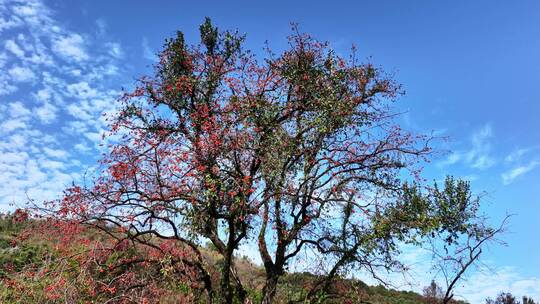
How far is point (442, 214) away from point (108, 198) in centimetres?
1112

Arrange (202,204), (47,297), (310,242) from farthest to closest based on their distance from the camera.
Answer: (310,242) < (202,204) < (47,297)

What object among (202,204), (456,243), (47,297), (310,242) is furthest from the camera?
(456,243)

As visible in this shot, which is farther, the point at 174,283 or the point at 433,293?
the point at 433,293

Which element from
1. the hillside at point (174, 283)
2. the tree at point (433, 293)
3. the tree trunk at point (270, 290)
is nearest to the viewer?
the hillside at point (174, 283)

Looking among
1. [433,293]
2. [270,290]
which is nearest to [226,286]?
[270,290]

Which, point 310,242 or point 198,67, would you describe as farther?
point 198,67

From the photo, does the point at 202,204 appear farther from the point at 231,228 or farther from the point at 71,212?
the point at 71,212

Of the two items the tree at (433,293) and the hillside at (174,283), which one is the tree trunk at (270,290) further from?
the tree at (433,293)

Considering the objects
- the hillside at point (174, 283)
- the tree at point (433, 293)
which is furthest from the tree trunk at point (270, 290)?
the tree at point (433, 293)

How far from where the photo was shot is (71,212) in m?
14.2

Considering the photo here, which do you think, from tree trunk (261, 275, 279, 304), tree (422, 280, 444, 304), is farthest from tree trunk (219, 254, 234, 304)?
tree (422, 280, 444, 304)

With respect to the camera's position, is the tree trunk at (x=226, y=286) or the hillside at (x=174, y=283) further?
the tree trunk at (x=226, y=286)

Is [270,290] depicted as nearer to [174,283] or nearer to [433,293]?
[174,283]

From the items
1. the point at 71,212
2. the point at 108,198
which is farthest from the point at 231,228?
the point at 71,212
